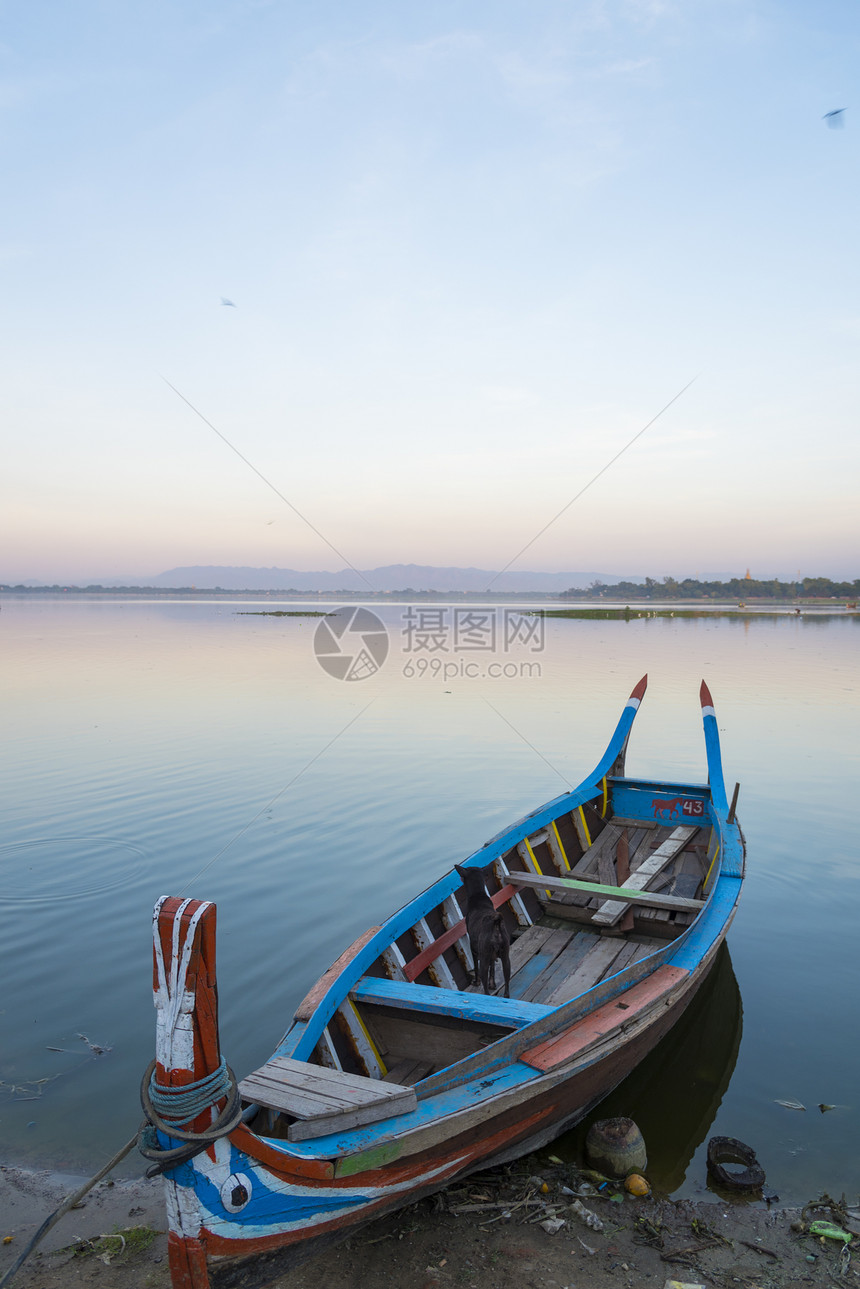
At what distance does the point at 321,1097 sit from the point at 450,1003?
112 centimetres

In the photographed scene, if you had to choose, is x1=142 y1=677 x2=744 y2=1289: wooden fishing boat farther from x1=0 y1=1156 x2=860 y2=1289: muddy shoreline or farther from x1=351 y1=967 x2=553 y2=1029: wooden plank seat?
x1=0 y1=1156 x2=860 y2=1289: muddy shoreline

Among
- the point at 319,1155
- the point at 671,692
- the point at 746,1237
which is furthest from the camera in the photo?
the point at 671,692

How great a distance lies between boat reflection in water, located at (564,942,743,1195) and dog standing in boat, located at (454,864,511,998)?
111 centimetres

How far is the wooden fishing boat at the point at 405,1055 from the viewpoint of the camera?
3.01m

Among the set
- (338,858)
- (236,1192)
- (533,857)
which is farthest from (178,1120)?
(338,858)

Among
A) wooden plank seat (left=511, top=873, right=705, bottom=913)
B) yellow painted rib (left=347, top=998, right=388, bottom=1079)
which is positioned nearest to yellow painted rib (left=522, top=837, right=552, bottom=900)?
wooden plank seat (left=511, top=873, right=705, bottom=913)

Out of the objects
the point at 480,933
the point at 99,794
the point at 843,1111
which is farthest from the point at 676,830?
the point at 99,794

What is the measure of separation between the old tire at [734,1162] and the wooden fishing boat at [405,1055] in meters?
0.69

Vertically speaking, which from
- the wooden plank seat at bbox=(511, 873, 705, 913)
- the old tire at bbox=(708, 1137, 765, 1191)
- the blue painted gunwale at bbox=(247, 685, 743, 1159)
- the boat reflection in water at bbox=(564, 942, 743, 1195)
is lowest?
the boat reflection in water at bbox=(564, 942, 743, 1195)

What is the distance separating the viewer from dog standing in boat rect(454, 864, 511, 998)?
5.42 m

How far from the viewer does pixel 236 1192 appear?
121 inches

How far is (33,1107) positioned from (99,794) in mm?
7293

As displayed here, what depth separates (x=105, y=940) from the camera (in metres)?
7.42

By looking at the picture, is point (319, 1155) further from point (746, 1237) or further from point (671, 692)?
point (671, 692)
